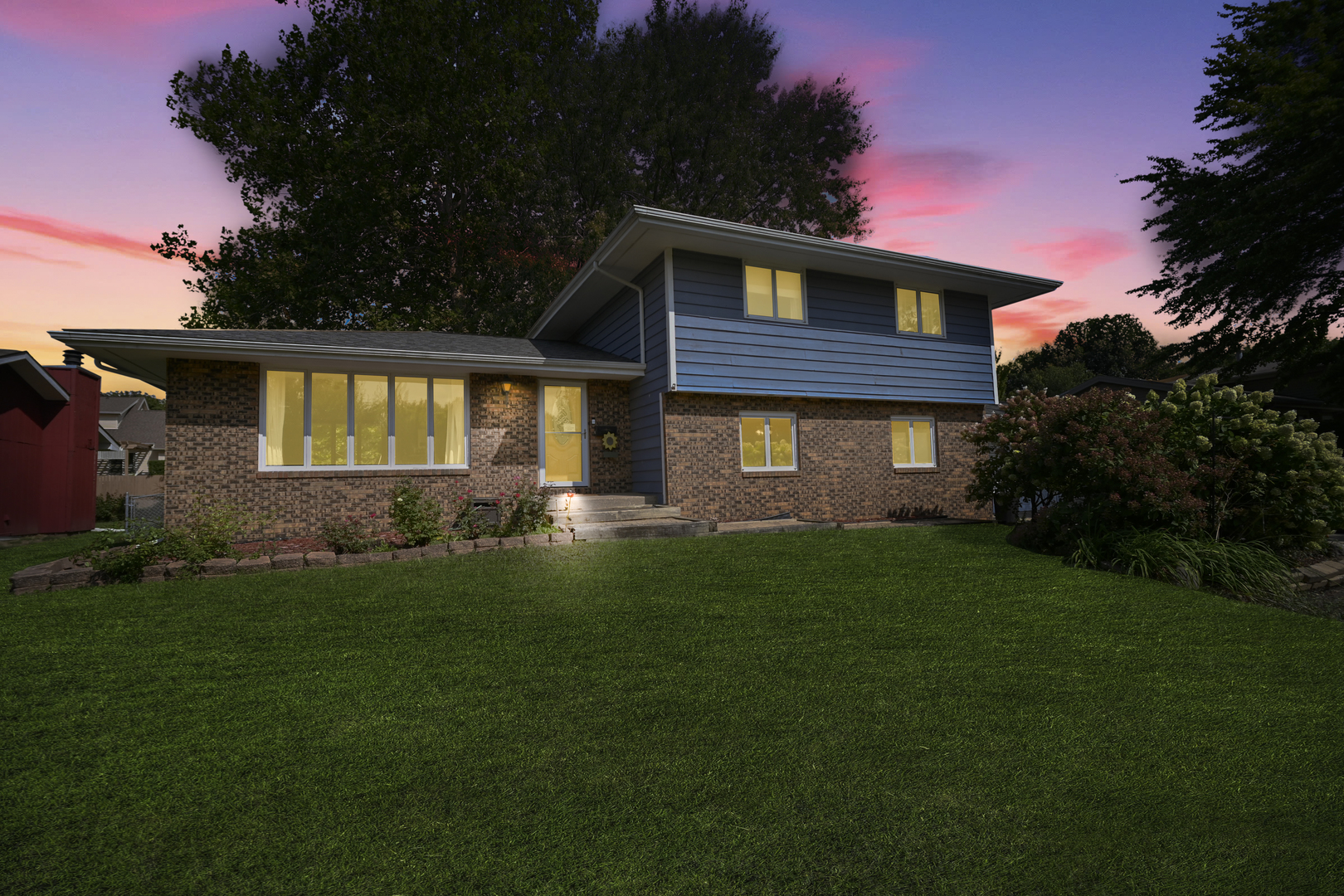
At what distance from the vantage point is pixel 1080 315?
56.5 metres

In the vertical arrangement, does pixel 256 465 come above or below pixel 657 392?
below

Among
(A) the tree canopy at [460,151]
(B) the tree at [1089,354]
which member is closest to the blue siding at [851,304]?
(A) the tree canopy at [460,151]

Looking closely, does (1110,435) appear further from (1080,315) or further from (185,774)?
(1080,315)

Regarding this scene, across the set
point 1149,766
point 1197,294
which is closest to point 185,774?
point 1149,766

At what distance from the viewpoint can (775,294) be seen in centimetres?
1233

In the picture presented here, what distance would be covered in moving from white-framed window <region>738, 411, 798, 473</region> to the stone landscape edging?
4.99m

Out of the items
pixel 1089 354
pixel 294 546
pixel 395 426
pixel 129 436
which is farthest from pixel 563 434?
pixel 1089 354

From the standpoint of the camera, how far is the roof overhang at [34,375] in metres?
14.1

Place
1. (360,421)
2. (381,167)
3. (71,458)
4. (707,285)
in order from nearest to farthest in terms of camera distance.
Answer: (360,421)
(707,285)
(71,458)
(381,167)

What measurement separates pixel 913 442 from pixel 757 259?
512cm

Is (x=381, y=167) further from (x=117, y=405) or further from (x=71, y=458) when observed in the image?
(x=117, y=405)

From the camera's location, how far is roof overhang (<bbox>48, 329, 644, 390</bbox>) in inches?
357

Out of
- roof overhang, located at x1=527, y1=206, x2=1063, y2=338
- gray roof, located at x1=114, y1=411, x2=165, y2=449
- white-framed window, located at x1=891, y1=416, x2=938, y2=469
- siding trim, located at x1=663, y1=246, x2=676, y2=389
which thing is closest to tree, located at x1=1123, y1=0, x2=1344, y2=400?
roof overhang, located at x1=527, y1=206, x2=1063, y2=338

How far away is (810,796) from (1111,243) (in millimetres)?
17384
